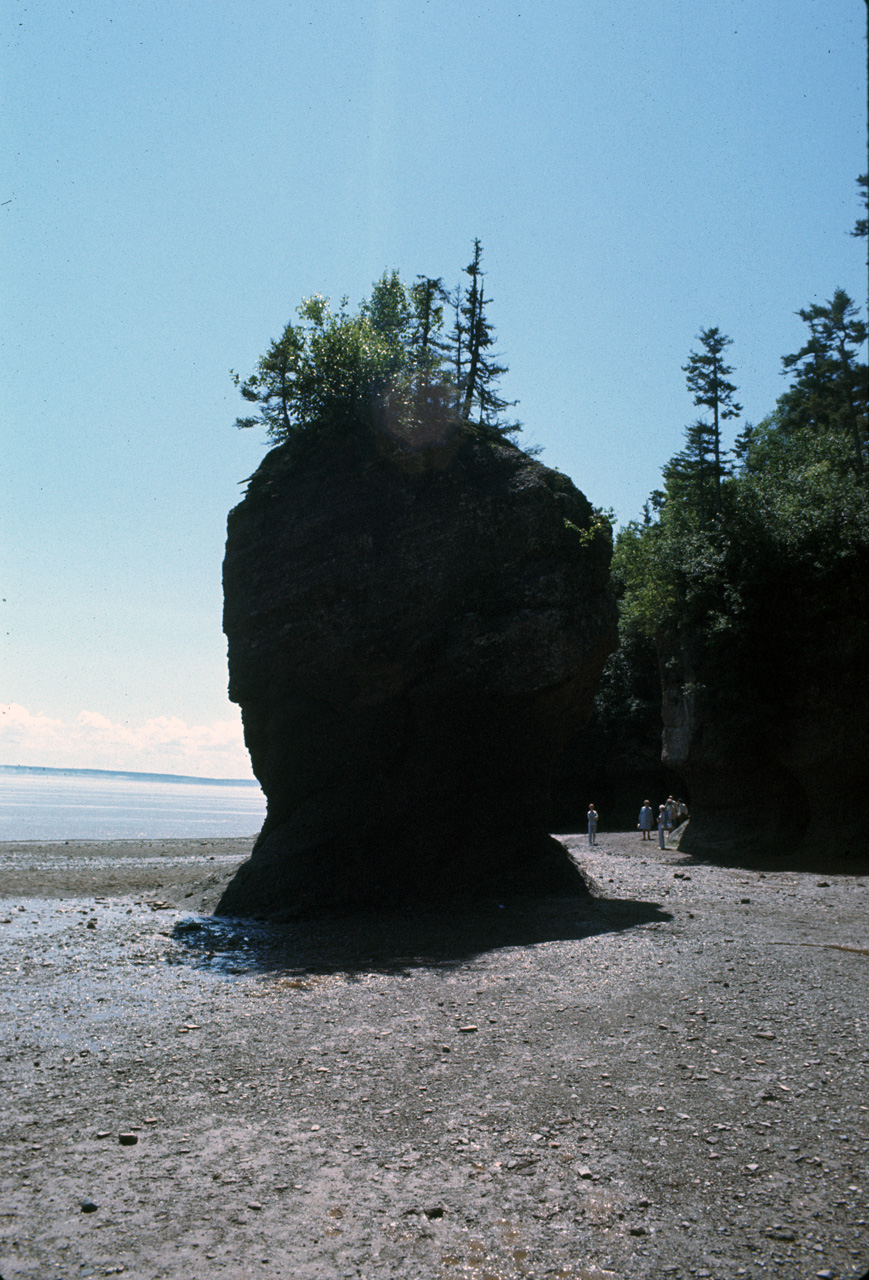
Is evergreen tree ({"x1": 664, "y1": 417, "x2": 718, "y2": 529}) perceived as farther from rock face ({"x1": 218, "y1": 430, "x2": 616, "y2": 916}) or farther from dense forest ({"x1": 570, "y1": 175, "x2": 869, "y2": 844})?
rock face ({"x1": 218, "y1": 430, "x2": 616, "y2": 916})

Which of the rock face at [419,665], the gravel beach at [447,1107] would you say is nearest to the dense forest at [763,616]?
the rock face at [419,665]

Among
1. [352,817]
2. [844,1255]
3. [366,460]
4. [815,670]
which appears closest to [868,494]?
[815,670]

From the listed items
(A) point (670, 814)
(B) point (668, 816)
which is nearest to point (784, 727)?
(B) point (668, 816)

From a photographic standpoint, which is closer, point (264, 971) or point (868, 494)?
point (264, 971)

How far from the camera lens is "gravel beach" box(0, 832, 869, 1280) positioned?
561 cm

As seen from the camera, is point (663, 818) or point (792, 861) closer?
point (792, 861)

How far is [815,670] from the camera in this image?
92.7 ft

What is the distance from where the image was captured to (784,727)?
96.0ft

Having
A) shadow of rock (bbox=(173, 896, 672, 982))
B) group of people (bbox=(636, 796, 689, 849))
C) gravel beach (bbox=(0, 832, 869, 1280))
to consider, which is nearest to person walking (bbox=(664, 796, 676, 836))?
group of people (bbox=(636, 796, 689, 849))

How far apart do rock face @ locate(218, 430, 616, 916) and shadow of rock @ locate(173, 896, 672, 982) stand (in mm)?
867

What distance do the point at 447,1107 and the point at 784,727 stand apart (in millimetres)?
24774

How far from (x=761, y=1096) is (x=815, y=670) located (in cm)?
2311

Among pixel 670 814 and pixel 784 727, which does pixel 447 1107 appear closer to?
pixel 784 727

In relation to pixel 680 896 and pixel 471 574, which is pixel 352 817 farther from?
pixel 680 896
